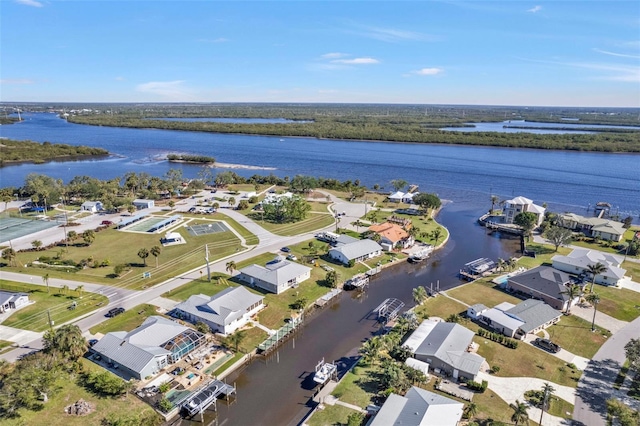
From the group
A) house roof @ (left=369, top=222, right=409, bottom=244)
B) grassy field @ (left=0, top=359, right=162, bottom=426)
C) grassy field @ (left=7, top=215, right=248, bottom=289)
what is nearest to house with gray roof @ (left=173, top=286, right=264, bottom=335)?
grassy field @ (left=7, top=215, right=248, bottom=289)

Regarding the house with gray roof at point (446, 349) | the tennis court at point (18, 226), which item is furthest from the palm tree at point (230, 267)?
the tennis court at point (18, 226)

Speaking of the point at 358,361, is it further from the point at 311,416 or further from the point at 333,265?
the point at 333,265

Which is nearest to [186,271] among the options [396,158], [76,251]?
[76,251]

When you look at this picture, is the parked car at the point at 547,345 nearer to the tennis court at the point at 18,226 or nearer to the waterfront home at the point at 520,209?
the waterfront home at the point at 520,209

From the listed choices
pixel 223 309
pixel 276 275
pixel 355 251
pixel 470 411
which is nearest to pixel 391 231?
pixel 355 251

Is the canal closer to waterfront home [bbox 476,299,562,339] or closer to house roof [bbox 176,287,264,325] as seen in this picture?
house roof [bbox 176,287,264,325]
